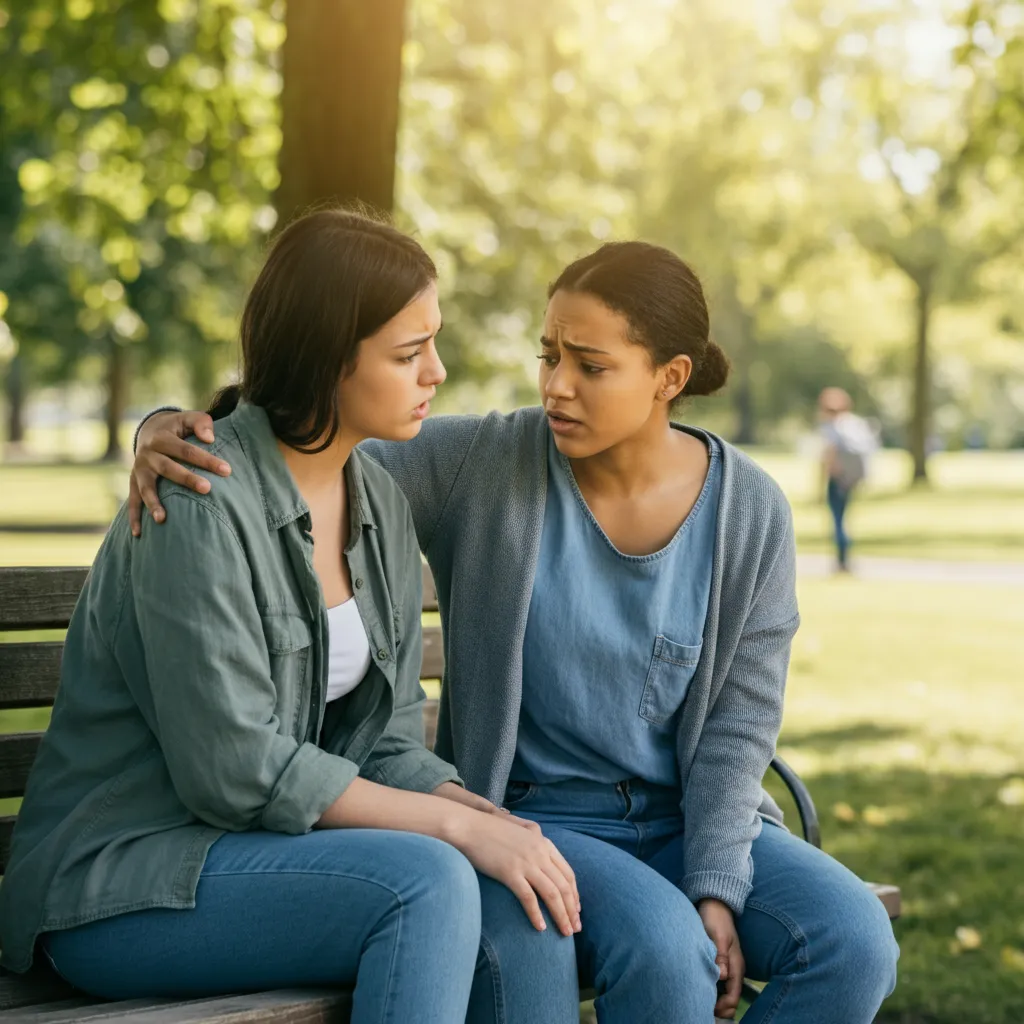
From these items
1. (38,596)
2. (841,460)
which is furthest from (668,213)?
(38,596)

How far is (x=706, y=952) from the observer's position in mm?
2658

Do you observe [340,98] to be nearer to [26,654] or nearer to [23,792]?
[26,654]

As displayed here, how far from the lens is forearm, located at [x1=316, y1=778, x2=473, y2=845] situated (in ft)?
8.21

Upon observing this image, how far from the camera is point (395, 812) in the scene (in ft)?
8.32

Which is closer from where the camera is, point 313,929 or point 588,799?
point 313,929

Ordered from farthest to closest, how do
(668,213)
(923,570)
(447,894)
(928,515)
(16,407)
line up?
1. (16,407)
2. (668,213)
3. (928,515)
4. (923,570)
5. (447,894)

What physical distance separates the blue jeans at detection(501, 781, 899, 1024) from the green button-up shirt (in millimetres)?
514

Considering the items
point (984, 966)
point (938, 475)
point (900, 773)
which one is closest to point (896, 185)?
point (938, 475)

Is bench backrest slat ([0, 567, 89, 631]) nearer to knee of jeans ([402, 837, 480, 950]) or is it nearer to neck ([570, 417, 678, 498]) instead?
neck ([570, 417, 678, 498])

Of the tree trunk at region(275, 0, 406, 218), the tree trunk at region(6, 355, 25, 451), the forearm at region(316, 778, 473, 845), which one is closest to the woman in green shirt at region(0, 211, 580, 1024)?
the forearm at region(316, 778, 473, 845)

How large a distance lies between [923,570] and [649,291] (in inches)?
617

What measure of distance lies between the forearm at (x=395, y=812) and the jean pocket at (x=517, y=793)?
48 centimetres

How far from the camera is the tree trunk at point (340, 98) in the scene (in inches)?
223

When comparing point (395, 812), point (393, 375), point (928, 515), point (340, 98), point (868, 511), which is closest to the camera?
point (395, 812)
